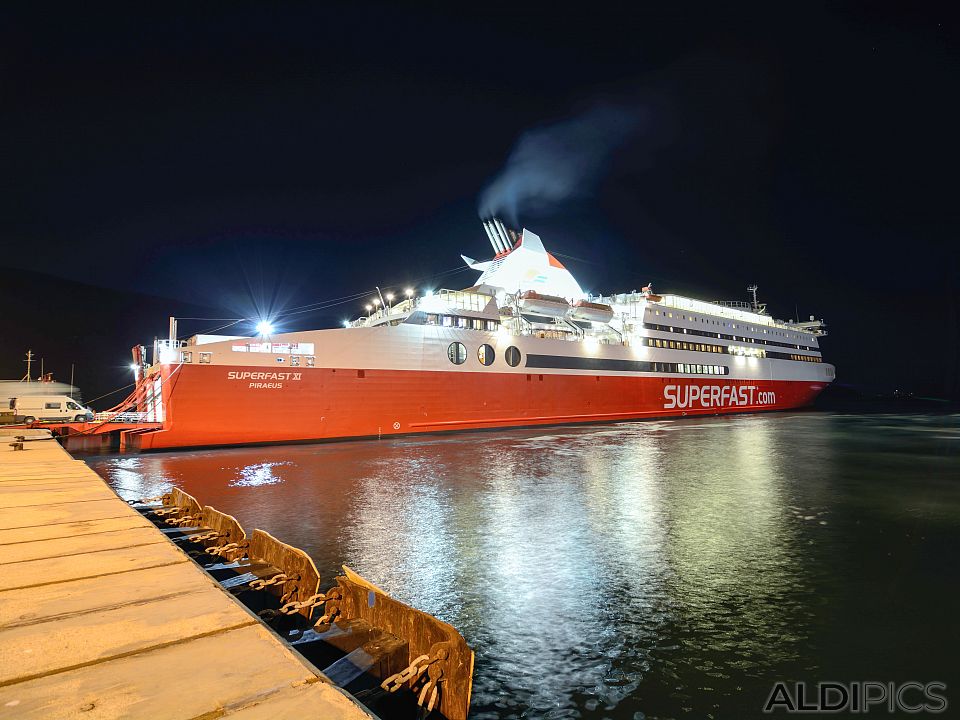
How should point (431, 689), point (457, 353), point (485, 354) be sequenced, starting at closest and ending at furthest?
point (431, 689)
point (457, 353)
point (485, 354)

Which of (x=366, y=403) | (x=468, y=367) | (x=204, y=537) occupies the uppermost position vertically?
(x=468, y=367)

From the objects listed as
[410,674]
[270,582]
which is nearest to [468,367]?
[270,582]

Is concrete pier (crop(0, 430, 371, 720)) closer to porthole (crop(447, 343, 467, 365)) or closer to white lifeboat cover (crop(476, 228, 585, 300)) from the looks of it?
porthole (crop(447, 343, 467, 365))

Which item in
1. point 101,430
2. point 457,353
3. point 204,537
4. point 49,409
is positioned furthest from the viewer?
point 49,409

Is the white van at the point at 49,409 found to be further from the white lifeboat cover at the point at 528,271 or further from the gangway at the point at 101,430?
the white lifeboat cover at the point at 528,271

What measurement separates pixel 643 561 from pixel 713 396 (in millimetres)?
35308

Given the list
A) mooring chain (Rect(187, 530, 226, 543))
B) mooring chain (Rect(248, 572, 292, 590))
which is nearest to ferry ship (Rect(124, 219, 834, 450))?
mooring chain (Rect(187, 530, 226, 543))

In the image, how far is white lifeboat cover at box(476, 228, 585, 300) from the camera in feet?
94.0

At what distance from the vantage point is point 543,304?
27.2m

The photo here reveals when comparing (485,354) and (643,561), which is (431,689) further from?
(485,354)

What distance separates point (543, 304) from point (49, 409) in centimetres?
2726

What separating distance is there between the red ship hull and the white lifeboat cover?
584 centimetres

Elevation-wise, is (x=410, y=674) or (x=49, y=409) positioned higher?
(x=49, y=409)

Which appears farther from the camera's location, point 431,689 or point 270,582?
point 270,582
